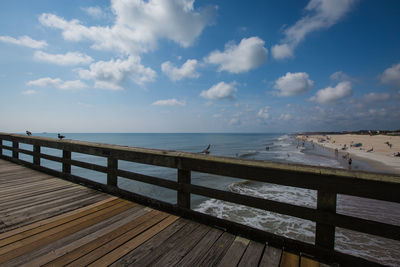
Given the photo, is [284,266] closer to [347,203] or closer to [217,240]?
[217,240]

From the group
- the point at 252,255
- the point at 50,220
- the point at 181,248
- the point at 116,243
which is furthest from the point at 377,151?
the point at 50,220

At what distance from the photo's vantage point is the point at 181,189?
2885mm

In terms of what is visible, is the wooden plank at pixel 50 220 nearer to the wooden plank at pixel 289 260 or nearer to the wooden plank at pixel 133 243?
the wooden plank at pixel 133 243

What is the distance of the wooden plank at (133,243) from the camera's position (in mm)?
1915

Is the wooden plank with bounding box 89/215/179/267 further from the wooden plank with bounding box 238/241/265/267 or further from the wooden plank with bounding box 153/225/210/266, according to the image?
the wooden plank with bounding box 238/241/265/267

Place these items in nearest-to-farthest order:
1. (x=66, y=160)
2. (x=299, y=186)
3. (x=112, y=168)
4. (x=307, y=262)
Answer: (x=307, y=262) → (x=299, y=186) → (x=112, y=168) → (x=66, y=160)

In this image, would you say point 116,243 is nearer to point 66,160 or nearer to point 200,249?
point 200,249

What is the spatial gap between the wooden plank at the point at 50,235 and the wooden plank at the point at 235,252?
1.97 metres

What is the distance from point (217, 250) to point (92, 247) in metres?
1.48

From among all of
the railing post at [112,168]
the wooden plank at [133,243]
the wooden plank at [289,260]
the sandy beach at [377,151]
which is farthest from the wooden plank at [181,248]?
the sandy beach at [377,151]

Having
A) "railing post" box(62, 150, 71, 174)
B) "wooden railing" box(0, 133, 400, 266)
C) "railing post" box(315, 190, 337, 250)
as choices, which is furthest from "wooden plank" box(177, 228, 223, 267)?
"railing post" box(62, 150, 71, 174)

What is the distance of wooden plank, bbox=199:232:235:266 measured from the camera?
192 cm

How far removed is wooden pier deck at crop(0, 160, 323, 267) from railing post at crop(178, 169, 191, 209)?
25 centimetres

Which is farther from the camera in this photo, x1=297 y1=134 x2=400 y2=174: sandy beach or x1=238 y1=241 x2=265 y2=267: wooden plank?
x1=297 y1=134 x2=400 y2=174: sandy beach
